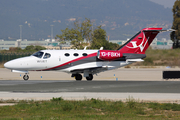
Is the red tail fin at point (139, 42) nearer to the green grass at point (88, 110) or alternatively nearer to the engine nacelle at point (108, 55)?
the engine nacelle at point (108, 55)

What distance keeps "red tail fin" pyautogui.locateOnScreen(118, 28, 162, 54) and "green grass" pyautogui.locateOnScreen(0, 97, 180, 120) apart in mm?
14852

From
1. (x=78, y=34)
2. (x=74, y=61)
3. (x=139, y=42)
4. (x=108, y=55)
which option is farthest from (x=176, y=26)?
(x=74, y=61)

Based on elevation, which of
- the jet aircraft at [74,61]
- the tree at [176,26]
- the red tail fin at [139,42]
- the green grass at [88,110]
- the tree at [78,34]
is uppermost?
the tree at [176,26]

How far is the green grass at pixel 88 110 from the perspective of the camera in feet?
39.2

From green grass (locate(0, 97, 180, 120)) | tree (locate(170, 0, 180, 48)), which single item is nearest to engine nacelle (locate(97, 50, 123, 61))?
green grass (locate(0, 97, 180, 120))

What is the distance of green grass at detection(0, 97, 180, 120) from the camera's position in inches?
471

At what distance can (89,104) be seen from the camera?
14.3 metres

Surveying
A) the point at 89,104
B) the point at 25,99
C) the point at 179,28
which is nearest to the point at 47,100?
the point at 25,99

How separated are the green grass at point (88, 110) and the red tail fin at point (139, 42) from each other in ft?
48.7

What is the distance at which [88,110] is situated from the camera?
1327cm

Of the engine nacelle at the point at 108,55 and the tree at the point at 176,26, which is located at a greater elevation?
the tree at the point at 176,26

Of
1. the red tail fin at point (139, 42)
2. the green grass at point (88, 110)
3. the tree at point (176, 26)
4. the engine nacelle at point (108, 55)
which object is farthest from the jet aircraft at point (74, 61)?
the tree at point (176, 26)

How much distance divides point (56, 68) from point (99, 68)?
391 centimetres

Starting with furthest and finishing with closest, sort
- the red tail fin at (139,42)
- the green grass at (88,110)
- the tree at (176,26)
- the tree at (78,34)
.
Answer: the tree at (176,26)
the tree at (78,34)
the red tail fin at (139,42)
the green grass at (88,110)
